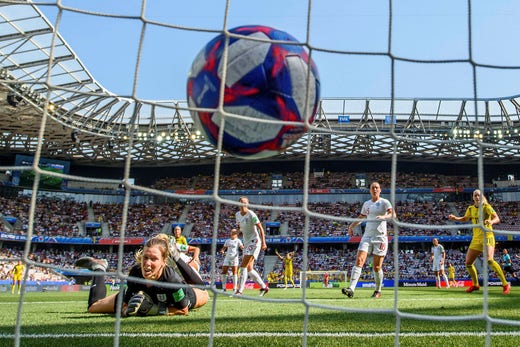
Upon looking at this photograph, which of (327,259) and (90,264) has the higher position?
(90,264)

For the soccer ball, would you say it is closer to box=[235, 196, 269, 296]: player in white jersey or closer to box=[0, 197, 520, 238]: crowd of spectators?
box=[235, 196, 269, 296]: player in white jersey

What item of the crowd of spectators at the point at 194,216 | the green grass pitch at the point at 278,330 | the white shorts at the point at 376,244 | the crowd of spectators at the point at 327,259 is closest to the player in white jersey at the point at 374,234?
the white shorts at the point at 376,244

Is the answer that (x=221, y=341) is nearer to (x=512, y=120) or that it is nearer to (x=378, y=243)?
(x=378, y=243)

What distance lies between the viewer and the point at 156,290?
405cm

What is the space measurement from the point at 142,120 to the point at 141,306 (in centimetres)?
2257

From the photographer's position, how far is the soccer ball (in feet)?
9.78

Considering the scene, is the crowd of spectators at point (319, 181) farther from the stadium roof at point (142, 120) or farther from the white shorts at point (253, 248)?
the white shorts at point (253, 248)

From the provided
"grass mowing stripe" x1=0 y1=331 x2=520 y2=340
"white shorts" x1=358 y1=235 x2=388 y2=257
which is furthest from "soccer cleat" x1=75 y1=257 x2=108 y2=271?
"white shorts" x1=358 y1=235 x2=388 y2=257

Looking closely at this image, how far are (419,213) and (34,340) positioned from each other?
2892cm

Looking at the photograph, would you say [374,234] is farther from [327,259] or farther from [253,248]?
[327,259]

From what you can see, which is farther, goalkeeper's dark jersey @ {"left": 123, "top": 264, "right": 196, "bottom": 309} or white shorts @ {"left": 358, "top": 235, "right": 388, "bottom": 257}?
white shorts @ {"left": 358, "top": 235, "right": 388, "bottom": 257}

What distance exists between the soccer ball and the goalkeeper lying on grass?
3.68 feet

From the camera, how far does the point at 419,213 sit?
29672 millimetres

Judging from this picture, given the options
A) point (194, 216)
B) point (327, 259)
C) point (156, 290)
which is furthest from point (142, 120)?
point (156, 290)
